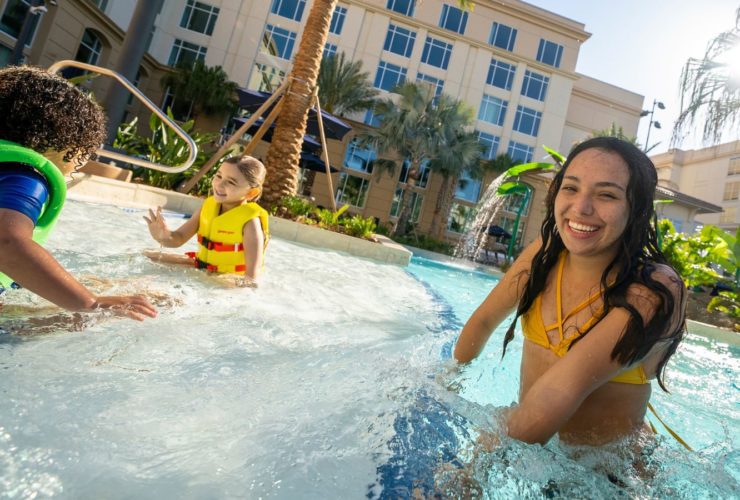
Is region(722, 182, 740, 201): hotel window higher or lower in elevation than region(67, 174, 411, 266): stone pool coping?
higher

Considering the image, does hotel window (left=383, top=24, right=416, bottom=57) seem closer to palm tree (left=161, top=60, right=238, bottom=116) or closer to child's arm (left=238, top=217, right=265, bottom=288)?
palm tree (left=161, top=60, right=238, bottom=116)

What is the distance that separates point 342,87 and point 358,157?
14.7 ft

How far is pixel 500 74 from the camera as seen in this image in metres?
29.1

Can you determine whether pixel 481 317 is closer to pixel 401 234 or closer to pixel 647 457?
pixel 647 457

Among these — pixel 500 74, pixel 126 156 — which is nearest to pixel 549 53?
pixel 500 74

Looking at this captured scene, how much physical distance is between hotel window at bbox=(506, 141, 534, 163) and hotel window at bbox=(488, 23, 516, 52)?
6.62m

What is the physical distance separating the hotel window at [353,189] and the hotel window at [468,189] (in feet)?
20.1

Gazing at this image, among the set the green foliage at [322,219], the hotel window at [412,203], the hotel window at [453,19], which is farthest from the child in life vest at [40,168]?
the hotel window at [453,19]

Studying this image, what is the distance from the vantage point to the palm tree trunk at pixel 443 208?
26.4 metres

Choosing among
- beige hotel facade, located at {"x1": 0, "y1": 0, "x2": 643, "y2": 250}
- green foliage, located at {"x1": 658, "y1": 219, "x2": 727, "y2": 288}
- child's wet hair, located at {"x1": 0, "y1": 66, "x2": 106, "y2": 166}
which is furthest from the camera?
beige hotel facade, located at {"x1": 0, "y1": 0, "x2": 643, "y2": 250}

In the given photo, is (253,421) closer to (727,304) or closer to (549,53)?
(727,304)

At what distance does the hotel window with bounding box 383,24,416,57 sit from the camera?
1093 inches

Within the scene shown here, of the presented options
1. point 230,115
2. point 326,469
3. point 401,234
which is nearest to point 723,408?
point 326,469

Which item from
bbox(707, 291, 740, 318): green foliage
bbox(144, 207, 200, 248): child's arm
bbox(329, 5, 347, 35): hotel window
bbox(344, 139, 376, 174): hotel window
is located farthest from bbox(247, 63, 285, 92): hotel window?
bbox(144, 207, 200, 248): child's arm
